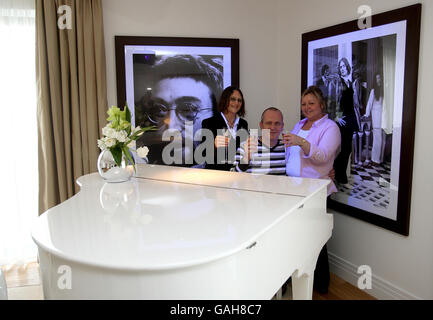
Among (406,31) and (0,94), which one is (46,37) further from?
(406,31)

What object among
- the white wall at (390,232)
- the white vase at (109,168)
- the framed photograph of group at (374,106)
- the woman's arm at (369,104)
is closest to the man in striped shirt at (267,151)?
the framed photograph of group at (374,106)

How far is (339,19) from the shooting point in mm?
3041

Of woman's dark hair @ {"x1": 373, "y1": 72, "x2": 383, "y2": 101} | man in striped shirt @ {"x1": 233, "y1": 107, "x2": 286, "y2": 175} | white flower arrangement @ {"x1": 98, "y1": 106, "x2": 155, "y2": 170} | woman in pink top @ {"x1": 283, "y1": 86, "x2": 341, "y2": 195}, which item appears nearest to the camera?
white flower arrangement @ {"x1": 98, "y1": 106, "x2": 155, "y2": 170}

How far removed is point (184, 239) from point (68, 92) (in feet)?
7.86

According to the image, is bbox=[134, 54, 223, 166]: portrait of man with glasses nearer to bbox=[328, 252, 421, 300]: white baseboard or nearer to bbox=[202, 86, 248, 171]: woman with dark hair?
bbox=[202, 86, 248, 171]: woman with dark hair

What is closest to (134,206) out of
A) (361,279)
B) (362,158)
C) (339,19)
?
(362,158)

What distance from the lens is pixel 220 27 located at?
3.72 meters

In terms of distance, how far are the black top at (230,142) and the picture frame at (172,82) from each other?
0.26 metres

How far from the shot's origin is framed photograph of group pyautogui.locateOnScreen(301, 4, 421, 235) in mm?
A: 2482

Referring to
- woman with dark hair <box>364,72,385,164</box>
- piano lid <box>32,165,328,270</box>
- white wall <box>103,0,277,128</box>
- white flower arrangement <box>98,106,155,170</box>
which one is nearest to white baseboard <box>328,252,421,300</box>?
woman with dark hair <box>364,72,385,164</box>

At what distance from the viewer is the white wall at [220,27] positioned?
347 centimetres

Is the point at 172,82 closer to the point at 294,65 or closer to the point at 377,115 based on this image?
the point at 294,65

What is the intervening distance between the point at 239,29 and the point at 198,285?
304 cm

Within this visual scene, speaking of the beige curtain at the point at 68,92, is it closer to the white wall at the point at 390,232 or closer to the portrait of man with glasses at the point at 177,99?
the portrait of man with glasses at the point at 177,99
